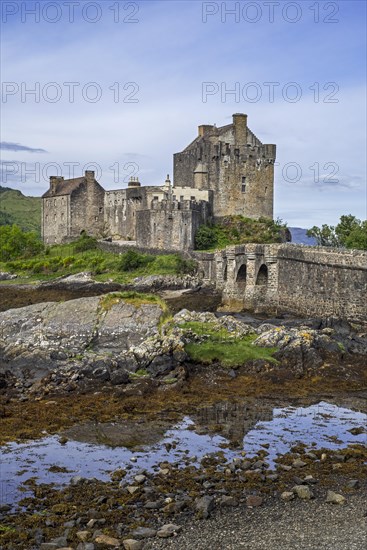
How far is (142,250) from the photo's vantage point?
5728 centimetres

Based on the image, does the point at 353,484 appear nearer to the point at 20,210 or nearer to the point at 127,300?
the point at 127,300

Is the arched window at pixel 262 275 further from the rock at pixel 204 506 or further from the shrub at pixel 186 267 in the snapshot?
the rock at pixel 204 506

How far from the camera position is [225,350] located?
26422 mm

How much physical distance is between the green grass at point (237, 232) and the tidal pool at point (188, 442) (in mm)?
35056

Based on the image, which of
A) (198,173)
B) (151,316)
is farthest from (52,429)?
(198,173)

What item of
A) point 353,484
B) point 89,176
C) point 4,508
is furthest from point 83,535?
point 89,176

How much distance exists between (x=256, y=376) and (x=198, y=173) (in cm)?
3753

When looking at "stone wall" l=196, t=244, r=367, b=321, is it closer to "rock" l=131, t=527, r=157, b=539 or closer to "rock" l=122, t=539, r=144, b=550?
"rock" l=131, t=527, r=157, b=539

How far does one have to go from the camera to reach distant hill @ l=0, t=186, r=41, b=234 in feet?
452

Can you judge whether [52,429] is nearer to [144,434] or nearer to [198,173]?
[144,434]

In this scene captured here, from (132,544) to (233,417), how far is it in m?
8.84

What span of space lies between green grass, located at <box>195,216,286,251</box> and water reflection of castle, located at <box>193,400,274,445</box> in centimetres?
3471

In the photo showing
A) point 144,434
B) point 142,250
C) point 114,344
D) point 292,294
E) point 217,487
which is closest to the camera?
point 217,487

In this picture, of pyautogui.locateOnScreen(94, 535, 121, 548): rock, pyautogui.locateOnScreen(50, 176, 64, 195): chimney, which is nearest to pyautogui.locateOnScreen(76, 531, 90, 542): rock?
pyautogui.locateOnScreen(94, 535, 121, 548): rock
